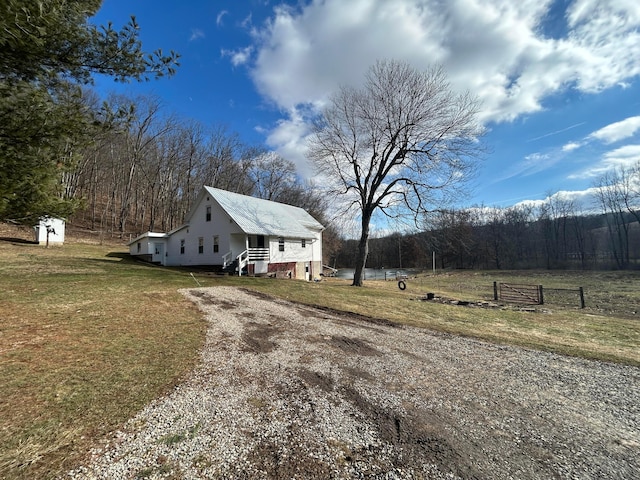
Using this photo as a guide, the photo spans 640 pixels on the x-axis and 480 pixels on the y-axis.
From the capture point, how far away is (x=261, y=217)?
75.6 feet

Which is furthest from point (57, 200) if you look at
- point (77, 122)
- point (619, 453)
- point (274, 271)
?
point (274, 271)

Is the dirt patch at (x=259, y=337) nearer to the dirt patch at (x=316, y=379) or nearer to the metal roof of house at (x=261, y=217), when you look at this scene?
the dirt patch at (x=316, y=379)

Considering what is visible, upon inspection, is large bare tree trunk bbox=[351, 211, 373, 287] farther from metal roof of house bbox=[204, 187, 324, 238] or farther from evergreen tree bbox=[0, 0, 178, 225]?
evergreen tree bbox=[0, 0, 178, 225]

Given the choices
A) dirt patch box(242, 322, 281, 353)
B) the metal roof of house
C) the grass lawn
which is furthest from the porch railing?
dirt patch box(242, 322, 281, 353)

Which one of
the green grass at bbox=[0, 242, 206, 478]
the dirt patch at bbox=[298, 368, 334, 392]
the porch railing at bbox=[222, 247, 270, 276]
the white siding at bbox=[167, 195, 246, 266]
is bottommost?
the dirt patch at bbox=[298, 368, 334, 392]

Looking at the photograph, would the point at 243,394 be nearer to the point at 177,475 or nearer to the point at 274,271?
the point at 177,475

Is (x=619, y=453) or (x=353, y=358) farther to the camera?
(x=353, y=358)

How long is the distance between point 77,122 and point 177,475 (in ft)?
17.2

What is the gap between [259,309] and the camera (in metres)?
8.98

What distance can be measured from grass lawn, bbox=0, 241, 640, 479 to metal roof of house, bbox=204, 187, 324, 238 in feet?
24.6

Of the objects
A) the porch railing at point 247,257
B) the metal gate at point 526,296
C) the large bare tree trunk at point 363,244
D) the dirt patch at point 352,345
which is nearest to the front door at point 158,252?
the porch railing at point 247,257

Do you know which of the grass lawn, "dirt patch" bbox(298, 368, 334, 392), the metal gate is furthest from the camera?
the metal gate

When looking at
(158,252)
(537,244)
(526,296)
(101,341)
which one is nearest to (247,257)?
(158,252)

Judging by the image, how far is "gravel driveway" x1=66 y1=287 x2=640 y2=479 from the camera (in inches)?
99.5
